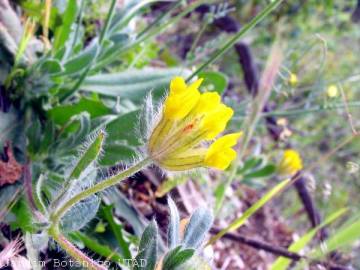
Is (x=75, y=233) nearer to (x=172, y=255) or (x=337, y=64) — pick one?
(x=172, y=255)

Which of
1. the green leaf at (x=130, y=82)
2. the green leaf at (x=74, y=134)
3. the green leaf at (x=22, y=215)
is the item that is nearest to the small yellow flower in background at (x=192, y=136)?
the green leaf at (x=22, y=215)

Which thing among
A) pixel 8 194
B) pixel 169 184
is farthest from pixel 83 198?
pixel 169 184

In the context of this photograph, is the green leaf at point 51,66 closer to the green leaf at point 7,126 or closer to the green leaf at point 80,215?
the green leaf at point 7,126

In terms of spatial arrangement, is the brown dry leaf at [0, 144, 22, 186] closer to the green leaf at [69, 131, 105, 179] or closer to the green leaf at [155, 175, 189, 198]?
the green leaf at [69, 131, 105, 179]

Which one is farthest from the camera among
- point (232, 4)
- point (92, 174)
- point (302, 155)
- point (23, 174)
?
point (302, 155)

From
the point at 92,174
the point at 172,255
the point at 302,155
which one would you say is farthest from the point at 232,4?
the point at 172,255

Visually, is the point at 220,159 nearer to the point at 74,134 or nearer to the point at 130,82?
the point at 74,134
